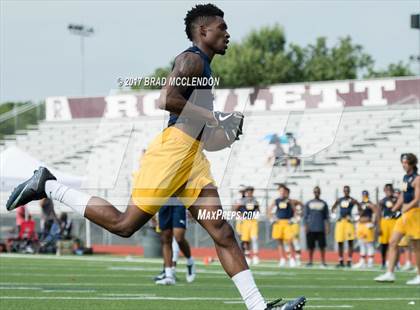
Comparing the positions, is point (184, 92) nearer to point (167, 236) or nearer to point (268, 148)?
point (167, 236)

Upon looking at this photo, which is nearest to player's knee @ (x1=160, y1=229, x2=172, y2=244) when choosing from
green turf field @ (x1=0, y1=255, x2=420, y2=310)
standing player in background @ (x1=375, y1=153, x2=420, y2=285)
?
green turf field @ (x1=0, y1=255, x2=420, y2=310)

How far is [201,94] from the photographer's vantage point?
295 inches

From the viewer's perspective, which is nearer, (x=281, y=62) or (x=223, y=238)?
(x=223, y=238)

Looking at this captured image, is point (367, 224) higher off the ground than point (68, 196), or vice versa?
point (68, 196)

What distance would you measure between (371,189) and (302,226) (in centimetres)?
381

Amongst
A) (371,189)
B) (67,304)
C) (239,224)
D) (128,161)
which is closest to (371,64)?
(128,161)

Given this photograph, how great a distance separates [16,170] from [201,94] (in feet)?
66.0

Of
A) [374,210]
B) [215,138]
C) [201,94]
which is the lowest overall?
[374,210]

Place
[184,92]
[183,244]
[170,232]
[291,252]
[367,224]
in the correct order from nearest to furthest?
[184,92], [170,232], [183,244], [291,252], [367,224]

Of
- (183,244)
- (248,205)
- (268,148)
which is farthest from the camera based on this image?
(268,148)

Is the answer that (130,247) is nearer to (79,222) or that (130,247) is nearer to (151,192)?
(79,222)

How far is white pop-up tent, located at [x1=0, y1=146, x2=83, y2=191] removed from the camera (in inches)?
1039

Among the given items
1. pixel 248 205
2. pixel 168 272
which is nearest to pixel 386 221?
pixel 248 205

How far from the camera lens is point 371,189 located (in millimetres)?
30547
